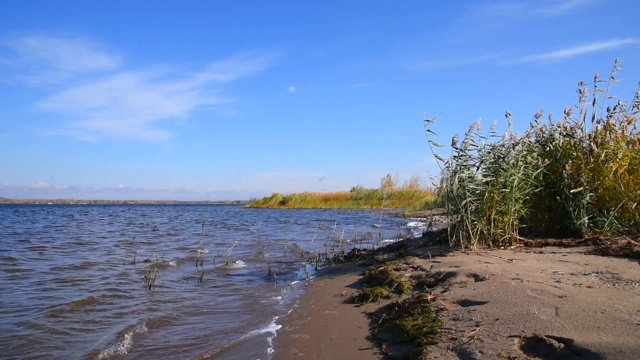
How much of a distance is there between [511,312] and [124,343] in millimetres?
3809

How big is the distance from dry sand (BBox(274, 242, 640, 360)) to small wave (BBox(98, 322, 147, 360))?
61.3 inches

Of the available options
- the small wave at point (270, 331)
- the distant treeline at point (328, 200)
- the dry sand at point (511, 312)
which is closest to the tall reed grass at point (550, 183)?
the dry sand at point (511, 312)

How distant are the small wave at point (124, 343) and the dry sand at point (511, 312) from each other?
1557 millimetres

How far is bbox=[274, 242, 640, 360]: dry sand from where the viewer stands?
10.4 ft

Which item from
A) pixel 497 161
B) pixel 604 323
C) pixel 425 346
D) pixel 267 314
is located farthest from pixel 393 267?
pixel 604 323

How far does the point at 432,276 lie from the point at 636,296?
215 cm

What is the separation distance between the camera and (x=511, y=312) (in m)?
3.80

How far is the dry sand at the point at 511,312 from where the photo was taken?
318cm

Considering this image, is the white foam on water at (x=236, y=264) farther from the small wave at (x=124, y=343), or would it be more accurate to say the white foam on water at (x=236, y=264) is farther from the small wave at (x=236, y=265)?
the small wave at (x=124, y=343)

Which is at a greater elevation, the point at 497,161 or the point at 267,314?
the point at 497,161

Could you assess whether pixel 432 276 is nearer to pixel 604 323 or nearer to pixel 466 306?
pixel 466 306

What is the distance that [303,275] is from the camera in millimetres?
8445

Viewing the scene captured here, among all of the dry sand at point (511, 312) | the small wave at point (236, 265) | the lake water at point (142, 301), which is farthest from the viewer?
the small wave at point (236, 265)

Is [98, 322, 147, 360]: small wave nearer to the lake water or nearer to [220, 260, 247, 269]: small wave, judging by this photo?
the lake water
